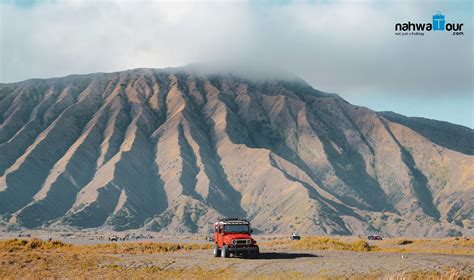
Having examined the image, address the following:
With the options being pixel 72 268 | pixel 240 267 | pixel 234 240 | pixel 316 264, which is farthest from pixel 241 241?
pixel 72 268

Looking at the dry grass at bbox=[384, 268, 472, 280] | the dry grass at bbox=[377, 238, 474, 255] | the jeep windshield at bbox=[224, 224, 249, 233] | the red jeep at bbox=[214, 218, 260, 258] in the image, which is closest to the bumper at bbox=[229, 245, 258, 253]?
the red jeep at bbox=[214, 218, 260, 258]

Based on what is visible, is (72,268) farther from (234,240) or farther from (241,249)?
(241,249)

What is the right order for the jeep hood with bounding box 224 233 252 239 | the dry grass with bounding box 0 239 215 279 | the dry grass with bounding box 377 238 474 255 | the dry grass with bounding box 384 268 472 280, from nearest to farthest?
1. the dry grass with bounding box 384 268 472 280
2. the dry grass with bounding box 0 239 215 279
3. the jeep hood with bounding box 224 233 252 239
4. the dry grass with bounding box 377 238 474 255

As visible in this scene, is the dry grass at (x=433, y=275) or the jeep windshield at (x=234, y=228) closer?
the dry grass at (x=433, y=275)

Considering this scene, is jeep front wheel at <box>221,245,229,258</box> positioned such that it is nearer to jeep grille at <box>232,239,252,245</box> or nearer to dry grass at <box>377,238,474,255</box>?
jeep grille at <box>232,239,252,245</box>

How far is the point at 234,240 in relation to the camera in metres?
44.9

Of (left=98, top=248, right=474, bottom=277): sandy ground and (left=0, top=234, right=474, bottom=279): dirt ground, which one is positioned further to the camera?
(left=98, top=248, right=474, bottom=277): sandy ground

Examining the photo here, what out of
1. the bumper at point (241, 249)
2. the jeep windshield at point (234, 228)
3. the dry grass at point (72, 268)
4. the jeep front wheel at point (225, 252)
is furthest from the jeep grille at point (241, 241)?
the dry grass at point (72, 268)

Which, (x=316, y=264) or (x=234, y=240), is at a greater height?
(x=234, y=240)

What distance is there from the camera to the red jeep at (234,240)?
44.8 m

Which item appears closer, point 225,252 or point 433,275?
point 433,275

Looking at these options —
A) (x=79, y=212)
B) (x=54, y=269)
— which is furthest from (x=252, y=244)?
(x=79, y=212)

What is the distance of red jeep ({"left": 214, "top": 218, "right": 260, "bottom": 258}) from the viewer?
44.8m

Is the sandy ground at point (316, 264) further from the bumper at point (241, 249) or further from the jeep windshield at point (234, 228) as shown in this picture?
the jeep windshield at point (234, 228)
